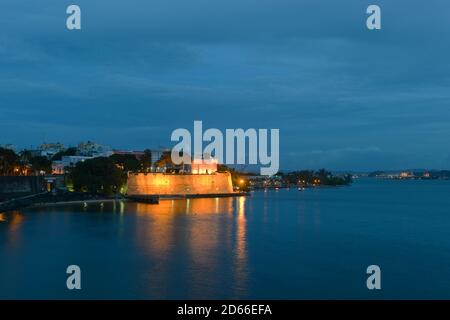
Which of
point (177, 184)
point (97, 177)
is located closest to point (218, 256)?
point (97, 177)

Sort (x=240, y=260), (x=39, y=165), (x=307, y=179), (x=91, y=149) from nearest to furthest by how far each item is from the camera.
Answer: (x=240, y=260), (x=39, y=165), (x=91, y=149), (x=307, y=179)

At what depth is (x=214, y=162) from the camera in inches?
1067

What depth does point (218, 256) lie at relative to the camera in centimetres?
793

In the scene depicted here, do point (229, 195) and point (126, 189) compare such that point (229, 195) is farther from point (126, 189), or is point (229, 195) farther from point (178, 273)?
point (178, 273)

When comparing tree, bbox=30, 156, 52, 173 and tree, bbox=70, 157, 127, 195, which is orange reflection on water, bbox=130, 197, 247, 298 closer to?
tree, bbox=70, 157, 127, 195

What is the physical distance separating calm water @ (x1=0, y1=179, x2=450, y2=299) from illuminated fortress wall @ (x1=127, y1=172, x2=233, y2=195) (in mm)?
9307

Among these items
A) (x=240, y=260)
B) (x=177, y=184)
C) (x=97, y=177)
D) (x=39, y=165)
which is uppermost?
(x=39, y=165)

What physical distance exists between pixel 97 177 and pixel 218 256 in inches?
500

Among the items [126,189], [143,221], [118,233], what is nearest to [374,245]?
[118,233]

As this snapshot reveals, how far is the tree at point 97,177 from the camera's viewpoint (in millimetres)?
19812

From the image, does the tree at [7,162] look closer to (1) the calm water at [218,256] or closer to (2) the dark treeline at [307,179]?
(1) the calm water at [218,256]

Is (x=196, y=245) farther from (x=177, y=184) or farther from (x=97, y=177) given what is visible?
(x=177, y=184)

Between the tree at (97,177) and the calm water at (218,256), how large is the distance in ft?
20.3
